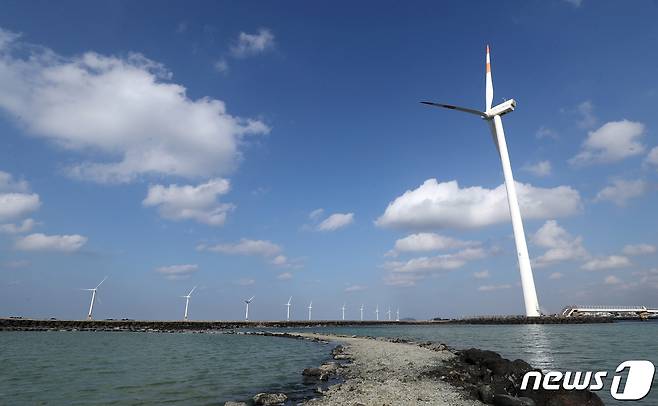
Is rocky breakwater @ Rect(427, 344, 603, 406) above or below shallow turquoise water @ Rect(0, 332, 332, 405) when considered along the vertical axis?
above

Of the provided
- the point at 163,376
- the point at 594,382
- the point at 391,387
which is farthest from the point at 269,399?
the point at 594,382

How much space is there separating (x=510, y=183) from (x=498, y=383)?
9508cm

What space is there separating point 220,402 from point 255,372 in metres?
11.1

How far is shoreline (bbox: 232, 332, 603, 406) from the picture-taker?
16.9 m

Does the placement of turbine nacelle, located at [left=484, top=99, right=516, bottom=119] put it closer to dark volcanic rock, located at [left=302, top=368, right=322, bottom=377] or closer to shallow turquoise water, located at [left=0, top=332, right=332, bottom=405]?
shallow turquoise water, located at [left=0, top=332, right=332, bottom=405]

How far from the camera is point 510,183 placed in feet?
348

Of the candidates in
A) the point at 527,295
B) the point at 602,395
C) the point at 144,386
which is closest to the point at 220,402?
the point at 144,386

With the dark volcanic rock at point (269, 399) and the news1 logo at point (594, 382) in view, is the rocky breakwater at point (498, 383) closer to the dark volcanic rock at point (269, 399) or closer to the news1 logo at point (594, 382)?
the news1 logo at point (594, 382)

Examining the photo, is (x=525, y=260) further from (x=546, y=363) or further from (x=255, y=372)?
(x=255, y=372)

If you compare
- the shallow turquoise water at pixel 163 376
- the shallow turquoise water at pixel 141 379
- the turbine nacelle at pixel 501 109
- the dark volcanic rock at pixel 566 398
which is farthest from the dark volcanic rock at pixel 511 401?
the turbine nacelle at pixel 501 109

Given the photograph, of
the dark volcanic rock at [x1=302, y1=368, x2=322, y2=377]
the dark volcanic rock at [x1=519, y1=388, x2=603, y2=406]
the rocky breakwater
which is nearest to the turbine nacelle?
the rocky breakwater

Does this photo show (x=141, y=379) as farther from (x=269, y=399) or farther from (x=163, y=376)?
(x=269, y=399)

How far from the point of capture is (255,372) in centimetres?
3030

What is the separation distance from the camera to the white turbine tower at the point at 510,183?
10625 cm
